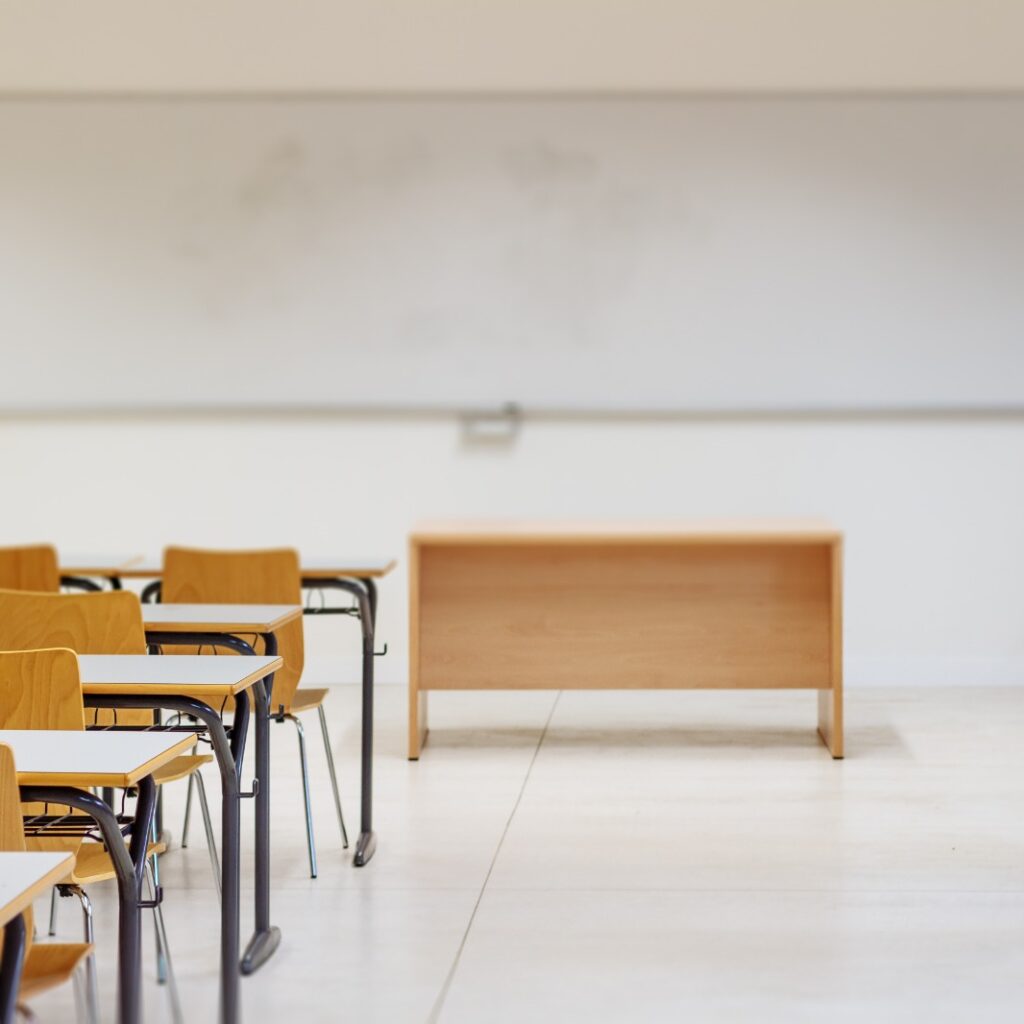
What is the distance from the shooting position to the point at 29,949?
6.45 feet

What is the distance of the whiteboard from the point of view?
6324 millimetres

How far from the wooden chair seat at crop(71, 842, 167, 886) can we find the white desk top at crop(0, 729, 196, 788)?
254 mm

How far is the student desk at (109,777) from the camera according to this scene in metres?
1.98

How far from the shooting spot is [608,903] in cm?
333

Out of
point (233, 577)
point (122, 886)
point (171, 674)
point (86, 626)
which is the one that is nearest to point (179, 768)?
point (86, 626)

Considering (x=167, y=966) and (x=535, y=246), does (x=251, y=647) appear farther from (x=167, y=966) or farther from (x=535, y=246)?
(x=535, y=246)

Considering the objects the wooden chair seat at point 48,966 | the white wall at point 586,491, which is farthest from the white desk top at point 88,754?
the white wall at point 586,491

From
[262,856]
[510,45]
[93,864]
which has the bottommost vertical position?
[262,856]

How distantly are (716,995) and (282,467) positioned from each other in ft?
13.8

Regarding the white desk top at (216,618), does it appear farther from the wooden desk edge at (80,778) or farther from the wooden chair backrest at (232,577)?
the wooden desk edge at (80,778)

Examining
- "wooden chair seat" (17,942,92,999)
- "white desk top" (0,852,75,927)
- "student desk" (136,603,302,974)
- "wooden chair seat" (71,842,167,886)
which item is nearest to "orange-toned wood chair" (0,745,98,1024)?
"wooden chair seat" (17,942,92,999)

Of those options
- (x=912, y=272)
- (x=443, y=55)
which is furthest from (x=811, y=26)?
(x=443, y=55)

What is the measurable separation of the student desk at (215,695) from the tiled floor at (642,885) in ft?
0.78

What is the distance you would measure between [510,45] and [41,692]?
14.9 ft
